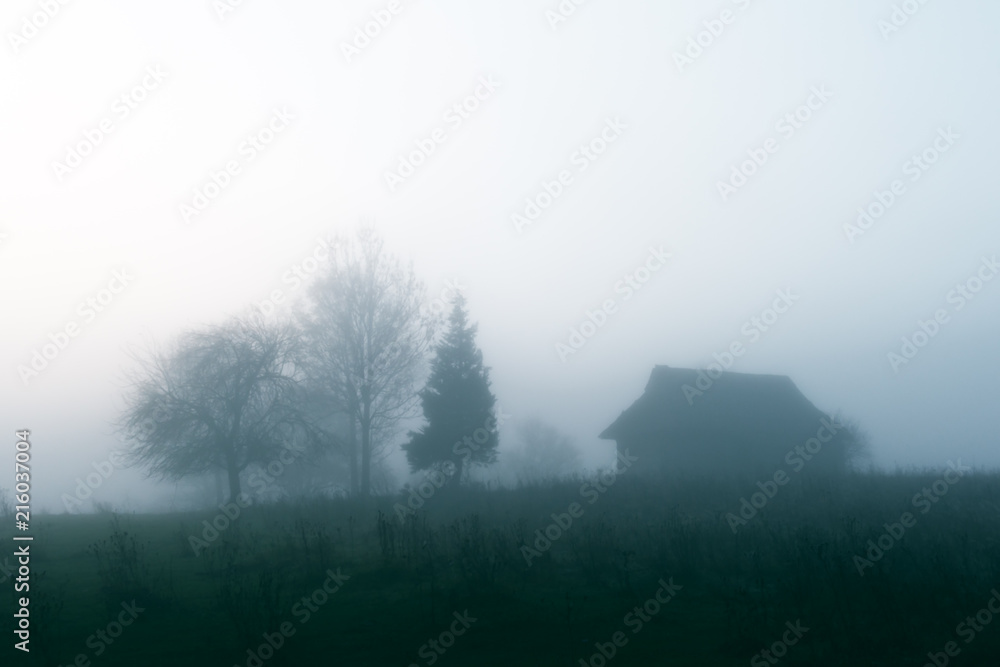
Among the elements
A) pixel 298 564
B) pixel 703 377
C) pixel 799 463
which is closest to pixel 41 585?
pixel 298 564

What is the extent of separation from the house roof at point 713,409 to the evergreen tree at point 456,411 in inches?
463

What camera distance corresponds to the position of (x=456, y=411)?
3133 centimetres

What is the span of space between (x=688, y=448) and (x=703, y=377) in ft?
18.2

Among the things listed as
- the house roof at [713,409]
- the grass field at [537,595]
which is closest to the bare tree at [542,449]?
the house roof at [713,409]

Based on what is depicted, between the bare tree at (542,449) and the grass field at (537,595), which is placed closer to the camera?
the grass field at (537,595)

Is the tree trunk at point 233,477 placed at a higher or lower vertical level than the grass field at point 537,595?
lower

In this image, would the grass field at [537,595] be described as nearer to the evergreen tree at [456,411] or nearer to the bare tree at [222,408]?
the bare tree at [222,408]

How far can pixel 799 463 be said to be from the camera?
33219 mm

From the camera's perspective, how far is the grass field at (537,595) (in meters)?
7.57

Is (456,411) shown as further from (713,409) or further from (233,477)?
(713,409)

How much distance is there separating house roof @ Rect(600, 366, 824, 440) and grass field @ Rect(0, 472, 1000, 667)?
937 inches

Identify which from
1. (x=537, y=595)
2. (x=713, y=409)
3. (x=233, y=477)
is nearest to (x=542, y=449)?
(x=713, y=409)

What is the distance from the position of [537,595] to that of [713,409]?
32.0m

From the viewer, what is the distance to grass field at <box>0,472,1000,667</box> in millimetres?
7574
